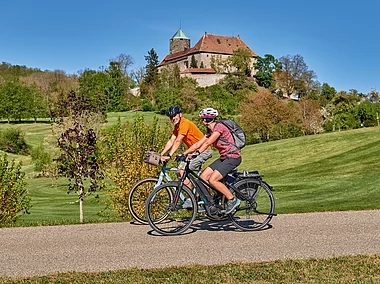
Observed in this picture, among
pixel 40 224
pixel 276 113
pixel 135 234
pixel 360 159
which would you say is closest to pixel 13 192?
pixel 40 224

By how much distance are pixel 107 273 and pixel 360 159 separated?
30.6 metres

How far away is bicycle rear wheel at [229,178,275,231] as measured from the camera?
8.54 meters

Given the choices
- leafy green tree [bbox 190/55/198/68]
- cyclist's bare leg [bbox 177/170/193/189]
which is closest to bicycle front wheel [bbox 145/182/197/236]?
cyclist's bare leg [bbox 177/170/193/189]

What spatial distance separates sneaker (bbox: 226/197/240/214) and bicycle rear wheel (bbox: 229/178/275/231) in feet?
0.46

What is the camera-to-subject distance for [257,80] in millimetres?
131125

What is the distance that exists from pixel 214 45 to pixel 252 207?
475 ft

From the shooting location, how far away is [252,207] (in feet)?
28.3

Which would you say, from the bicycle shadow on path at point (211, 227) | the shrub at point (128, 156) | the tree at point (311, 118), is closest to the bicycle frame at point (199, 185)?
the bicycle shadow on path at point (211, 227)

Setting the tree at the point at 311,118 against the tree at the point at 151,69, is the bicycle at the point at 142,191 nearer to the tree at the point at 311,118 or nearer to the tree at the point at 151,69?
the tree at the point at 311,118

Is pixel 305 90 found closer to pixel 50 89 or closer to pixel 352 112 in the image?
pixel 352 112

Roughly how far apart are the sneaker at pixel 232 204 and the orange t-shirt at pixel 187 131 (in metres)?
1.32

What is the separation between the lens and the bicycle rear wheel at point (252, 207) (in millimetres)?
8539

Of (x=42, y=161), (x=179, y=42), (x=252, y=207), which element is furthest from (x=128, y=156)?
(x=179, y=42)

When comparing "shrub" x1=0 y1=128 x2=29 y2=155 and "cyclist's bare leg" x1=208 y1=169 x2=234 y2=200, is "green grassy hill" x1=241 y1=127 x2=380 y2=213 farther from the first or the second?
"shrub" x1=0 y1=128 x2=29 y2=155
